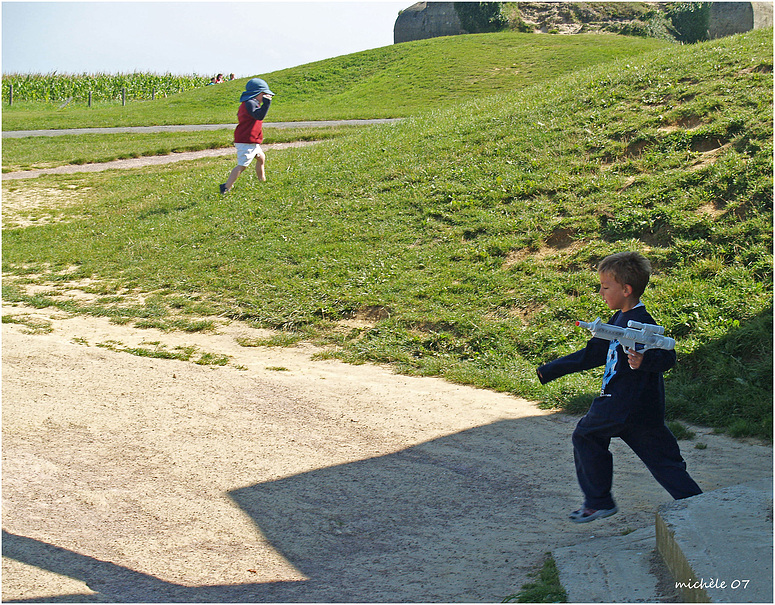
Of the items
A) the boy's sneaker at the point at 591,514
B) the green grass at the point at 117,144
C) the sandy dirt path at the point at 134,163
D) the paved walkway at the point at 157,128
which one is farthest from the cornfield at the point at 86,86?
the boy's sneaker at the point at 591,514

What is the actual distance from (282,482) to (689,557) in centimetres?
288

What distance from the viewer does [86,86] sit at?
48438 mm

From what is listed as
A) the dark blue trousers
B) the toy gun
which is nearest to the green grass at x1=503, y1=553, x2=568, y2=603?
the dark blue trousers

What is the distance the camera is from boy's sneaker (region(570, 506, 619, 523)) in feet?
13.6

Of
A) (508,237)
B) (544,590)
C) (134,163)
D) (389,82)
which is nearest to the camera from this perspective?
(544,590)

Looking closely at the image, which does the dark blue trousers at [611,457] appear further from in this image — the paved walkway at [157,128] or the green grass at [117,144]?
the paved walkway at [157,128]

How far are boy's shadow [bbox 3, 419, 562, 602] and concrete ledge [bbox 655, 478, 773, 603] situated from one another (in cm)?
81

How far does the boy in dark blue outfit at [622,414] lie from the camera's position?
395 centimetres

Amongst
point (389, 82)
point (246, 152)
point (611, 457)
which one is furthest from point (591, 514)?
point (389, 82)

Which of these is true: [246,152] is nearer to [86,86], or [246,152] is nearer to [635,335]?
[635,335]

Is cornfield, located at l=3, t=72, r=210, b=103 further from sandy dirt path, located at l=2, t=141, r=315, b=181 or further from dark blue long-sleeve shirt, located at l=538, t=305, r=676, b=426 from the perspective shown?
dark blue long-sleeve shirt, located at l=538, t=305, r=676, b=426

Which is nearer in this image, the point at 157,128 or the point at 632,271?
the point at 632,271

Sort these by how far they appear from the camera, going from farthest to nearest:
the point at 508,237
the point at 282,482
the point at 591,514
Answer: the point at 508,237
the point at 282,482
the point at 591,514

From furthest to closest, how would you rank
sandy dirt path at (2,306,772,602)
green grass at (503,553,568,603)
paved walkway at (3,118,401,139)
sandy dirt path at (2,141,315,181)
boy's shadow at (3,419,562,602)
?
paved walkway at (3,118,401,139)
sandy dirt path at (2,141,315,181)
sandy dirt path at (2,306,772,602)
boy's shadow at (3,419,562,602)
green grass at (503,553,568,603)
